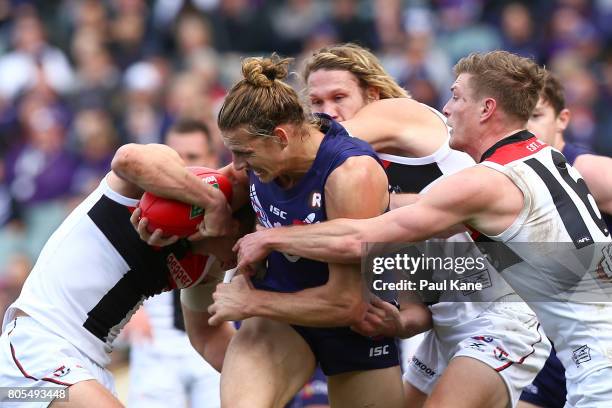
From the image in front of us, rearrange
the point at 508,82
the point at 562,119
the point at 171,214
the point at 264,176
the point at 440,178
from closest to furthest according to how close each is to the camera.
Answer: the point at 264,176
the point at 171,214
the point at 508,82
the point at 440,178
the point at 562,119

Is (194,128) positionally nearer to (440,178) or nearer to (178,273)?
(178,273)

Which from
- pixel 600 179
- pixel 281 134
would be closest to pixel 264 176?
pixel 281 134

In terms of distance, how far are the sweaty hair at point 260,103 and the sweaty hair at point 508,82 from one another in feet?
3.08

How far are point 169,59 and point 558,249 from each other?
909 cm

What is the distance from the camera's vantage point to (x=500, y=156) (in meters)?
4.71

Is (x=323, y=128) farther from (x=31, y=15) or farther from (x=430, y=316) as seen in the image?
(x=31, y=15)

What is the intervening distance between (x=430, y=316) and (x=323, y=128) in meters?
1.31

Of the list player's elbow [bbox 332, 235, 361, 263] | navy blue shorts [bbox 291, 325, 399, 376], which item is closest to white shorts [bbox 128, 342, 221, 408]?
navy blue shorts [bbox 291, 325, 399, 376]

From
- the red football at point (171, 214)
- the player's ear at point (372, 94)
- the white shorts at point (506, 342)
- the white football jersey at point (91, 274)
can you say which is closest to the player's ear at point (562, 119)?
the player's ear at point (372, 94)

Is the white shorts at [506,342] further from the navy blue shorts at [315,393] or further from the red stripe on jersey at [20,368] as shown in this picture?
the red stripe on jersey at [20,368]

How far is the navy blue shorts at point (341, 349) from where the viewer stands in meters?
5.00

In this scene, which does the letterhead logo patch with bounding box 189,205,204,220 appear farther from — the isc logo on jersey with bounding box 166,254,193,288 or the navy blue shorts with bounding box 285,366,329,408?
the navy blue shorts with bounding box 285,366,329,408

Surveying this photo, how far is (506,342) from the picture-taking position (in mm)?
5105

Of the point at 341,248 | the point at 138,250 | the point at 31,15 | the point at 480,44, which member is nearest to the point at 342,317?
the point at 341,248
